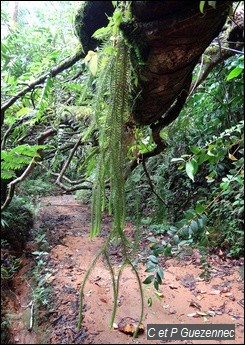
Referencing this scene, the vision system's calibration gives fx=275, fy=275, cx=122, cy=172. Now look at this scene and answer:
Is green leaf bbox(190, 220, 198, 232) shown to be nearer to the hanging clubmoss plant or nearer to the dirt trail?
the hanging clubmoss plant

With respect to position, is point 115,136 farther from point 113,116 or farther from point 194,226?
point 194,226

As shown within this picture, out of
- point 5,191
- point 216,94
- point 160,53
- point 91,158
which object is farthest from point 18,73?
point 216,94

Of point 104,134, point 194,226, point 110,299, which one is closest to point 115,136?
point 104,134

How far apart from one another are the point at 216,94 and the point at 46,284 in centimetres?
272

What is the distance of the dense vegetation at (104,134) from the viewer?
1413 millimetres

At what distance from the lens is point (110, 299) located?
7.41 feet

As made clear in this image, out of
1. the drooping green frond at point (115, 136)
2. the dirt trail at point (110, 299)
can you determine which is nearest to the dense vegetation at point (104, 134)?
the drooping green frond at point (115, 136)

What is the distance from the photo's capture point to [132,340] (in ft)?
5.39

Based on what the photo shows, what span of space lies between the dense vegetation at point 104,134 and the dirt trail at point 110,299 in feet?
1.07

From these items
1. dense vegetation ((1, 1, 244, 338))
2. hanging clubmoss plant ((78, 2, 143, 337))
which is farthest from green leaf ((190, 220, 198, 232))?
hanging clubmoss plant ((78, 2, 143, 337))

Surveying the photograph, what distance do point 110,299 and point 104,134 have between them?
1515 mm

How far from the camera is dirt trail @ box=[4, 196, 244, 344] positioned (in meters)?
1.70

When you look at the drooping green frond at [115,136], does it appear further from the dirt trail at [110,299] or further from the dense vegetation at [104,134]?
the dirt trail at [110,299]

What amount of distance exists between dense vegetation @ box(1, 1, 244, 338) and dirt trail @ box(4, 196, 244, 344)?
33 centimetres
